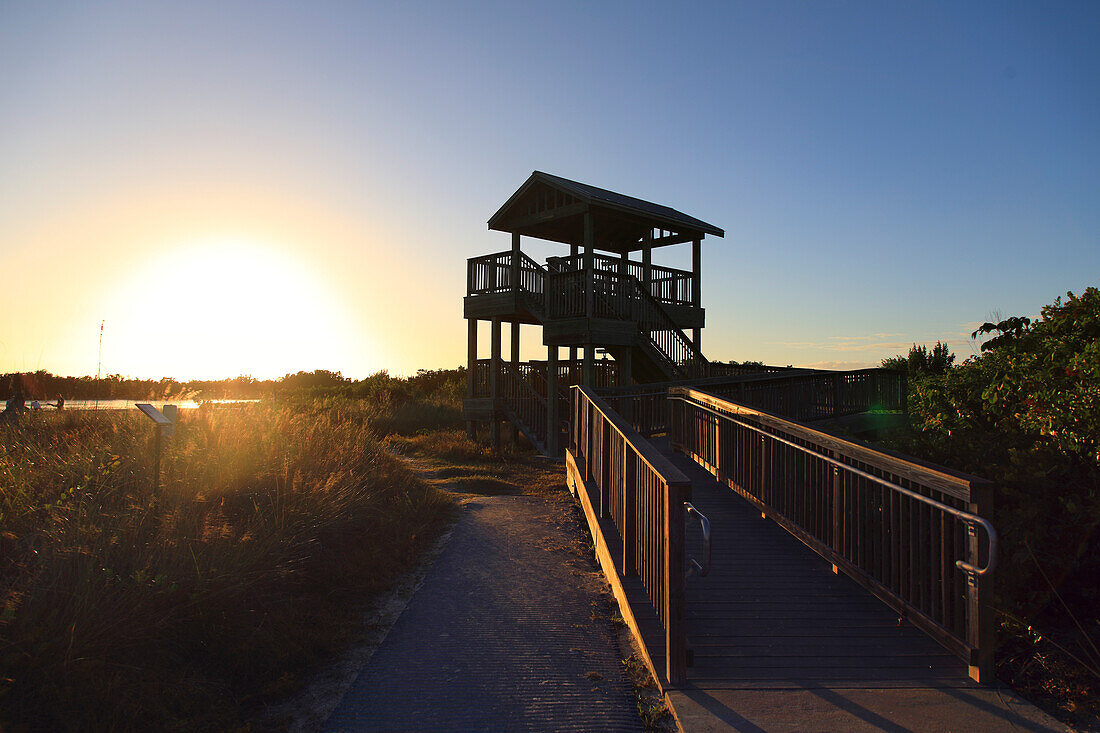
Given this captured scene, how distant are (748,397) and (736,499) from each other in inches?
170

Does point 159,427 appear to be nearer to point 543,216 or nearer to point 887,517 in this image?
point 887,517

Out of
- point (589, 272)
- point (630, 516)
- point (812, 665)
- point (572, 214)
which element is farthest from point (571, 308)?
point (812, 665)

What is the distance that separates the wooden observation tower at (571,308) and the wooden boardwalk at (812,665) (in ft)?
35.0

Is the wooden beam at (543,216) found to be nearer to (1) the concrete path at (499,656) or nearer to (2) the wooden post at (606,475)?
(2) the wooden post at (606,475)

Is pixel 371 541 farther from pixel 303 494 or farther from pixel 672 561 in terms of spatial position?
pixel 672 561

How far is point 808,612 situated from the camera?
4.91 m

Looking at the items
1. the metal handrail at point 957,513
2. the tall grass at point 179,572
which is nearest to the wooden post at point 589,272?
the tall grass at point 179,572

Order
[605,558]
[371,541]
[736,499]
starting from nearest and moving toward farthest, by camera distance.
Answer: [605,558]
[371,541]
[736,499]

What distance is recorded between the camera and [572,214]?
17.0 m

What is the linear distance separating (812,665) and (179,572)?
4.43 metres

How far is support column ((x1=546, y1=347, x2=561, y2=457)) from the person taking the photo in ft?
52.8

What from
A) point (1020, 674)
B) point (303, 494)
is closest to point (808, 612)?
point (1020, 674)

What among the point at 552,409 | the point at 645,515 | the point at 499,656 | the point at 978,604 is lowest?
the point at 499,656

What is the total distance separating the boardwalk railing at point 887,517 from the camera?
3844 mm
